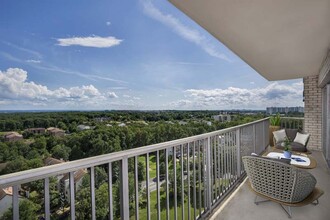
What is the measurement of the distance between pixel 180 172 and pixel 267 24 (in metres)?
2.10

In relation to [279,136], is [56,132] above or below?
below

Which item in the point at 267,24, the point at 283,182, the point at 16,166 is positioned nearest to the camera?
the point at 283,182

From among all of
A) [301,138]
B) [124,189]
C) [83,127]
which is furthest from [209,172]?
[83,127]

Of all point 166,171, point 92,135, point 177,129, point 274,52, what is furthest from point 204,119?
point 166,171

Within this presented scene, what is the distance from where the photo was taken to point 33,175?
1.01 meters

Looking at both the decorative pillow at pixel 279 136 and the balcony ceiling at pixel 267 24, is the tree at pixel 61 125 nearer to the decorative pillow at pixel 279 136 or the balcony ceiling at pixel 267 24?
the decorative pillow at pixel 279 136

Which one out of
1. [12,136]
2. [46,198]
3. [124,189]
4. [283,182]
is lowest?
[12,136]

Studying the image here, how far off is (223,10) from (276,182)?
211cm

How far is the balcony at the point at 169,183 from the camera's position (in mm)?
1155

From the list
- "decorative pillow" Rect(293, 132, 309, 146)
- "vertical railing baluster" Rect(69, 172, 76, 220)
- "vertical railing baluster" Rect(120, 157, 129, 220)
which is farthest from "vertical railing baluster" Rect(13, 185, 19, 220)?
"decorative pillow" Rect(293, 132, 309, 146)

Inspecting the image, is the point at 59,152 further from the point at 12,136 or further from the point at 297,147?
the point at 297,147

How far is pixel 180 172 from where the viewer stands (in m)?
2.29

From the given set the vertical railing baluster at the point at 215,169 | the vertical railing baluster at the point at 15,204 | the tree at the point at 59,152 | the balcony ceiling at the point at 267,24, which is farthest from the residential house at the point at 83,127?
the vertical railing baluster at the point at 15,204

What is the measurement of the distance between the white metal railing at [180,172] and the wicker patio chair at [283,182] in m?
0.56
